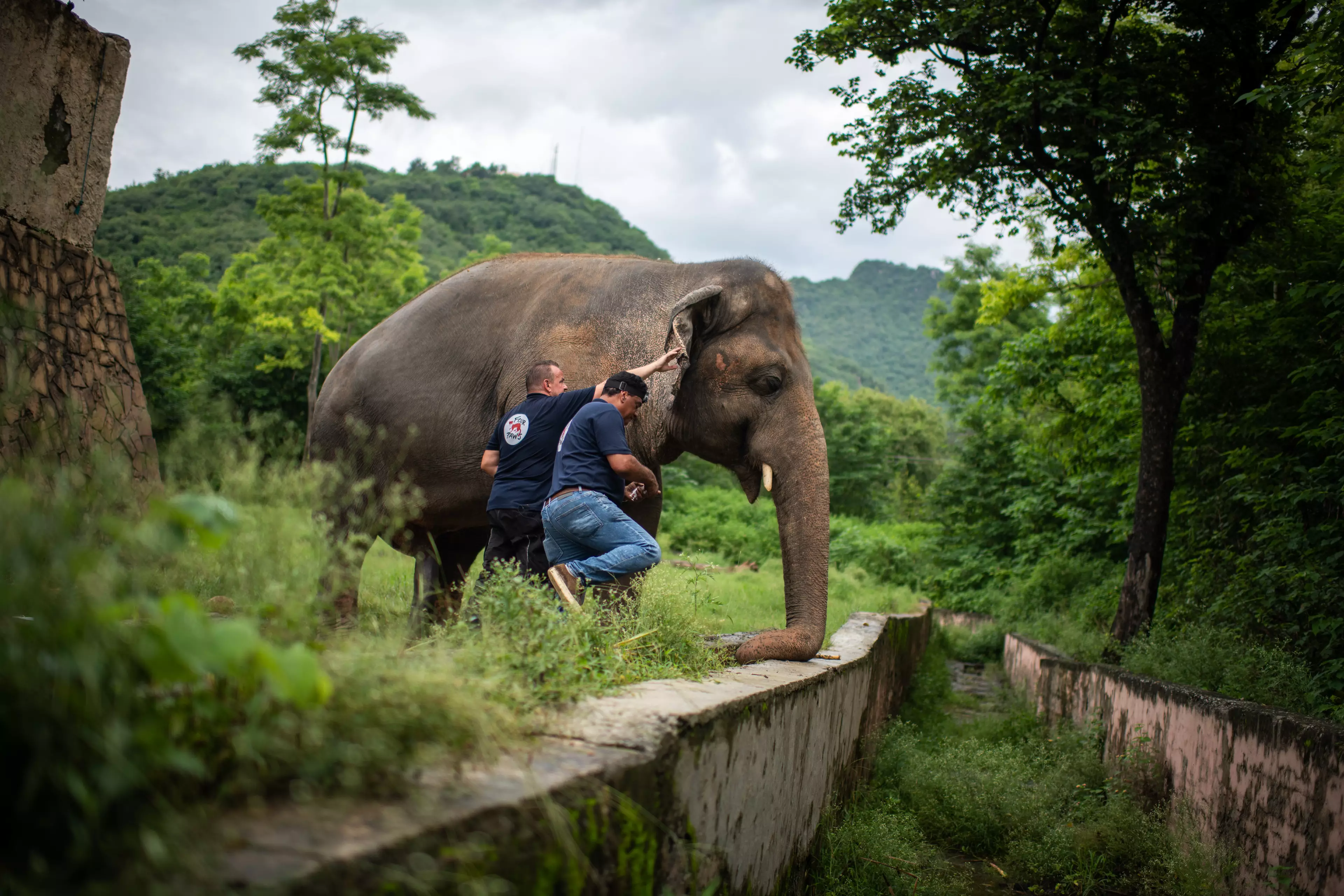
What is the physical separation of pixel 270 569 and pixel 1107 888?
509cm

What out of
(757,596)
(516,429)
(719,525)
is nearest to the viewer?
(516,429)

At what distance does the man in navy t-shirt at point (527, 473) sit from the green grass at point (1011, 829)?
2227 mm

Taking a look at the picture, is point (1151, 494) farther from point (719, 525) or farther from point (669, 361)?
point (719, 525)

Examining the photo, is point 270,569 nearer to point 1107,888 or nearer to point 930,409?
point 1107,888

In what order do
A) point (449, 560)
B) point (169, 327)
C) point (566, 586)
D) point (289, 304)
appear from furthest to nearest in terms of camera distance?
point (169, 327) → point (289, 304) → point (449, 560) → point (566, 586)

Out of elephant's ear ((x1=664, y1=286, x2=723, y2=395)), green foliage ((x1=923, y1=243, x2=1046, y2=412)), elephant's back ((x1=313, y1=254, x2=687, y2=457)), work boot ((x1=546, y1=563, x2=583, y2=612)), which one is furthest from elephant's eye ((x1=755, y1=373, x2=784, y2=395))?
green foliage ((x1=923, y1=243, x2=1046, y2=412))

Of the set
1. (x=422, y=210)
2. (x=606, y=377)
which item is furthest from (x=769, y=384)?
(x=422, y=210)

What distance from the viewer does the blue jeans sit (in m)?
4.62

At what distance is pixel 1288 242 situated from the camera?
403 inches

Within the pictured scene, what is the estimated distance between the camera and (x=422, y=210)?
73.6 metres

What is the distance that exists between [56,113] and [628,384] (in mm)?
5638

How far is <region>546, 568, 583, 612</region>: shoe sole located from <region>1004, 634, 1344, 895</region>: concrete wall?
323 cm

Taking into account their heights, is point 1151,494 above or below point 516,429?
above

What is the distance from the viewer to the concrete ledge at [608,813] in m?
1.45
